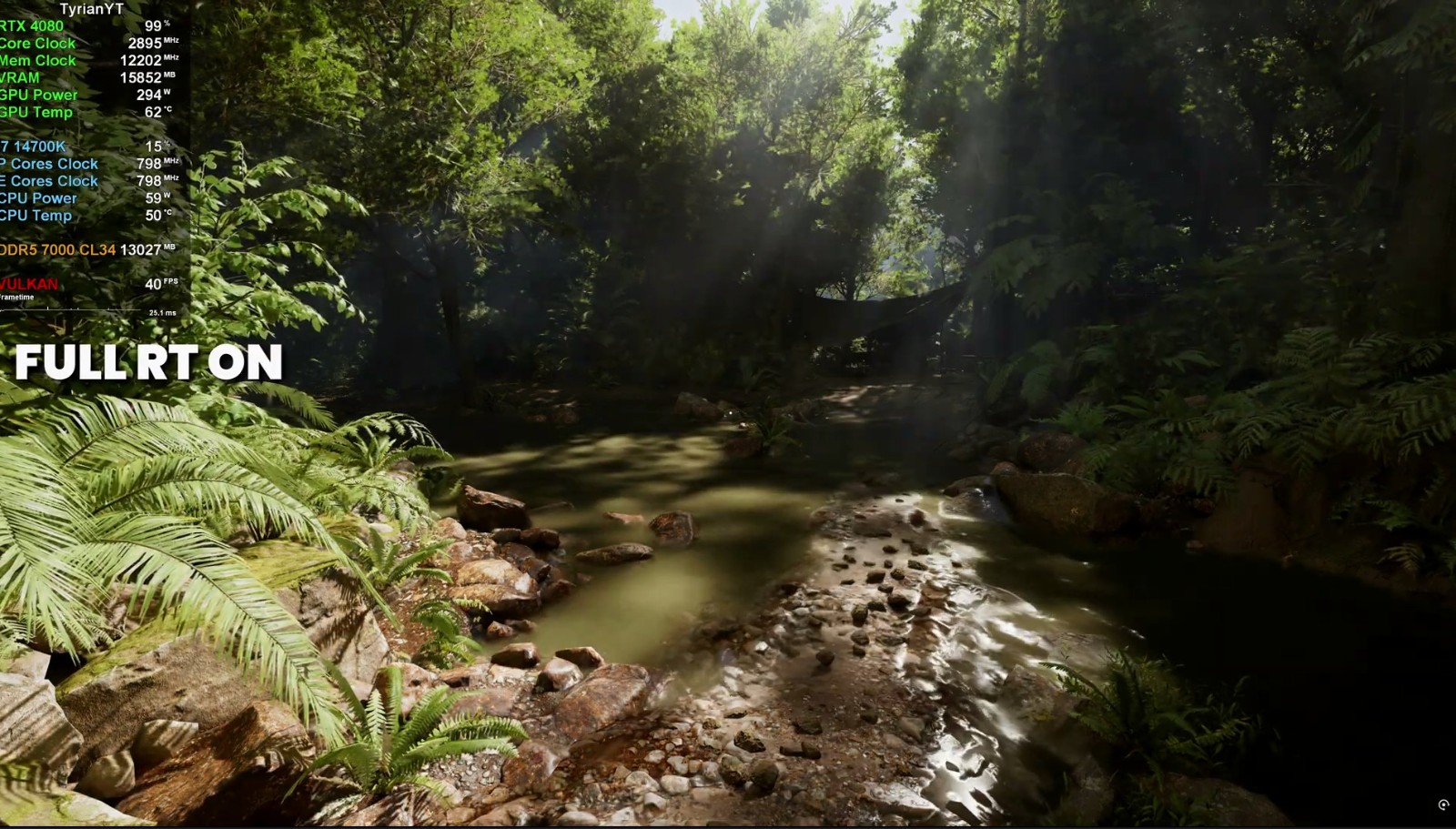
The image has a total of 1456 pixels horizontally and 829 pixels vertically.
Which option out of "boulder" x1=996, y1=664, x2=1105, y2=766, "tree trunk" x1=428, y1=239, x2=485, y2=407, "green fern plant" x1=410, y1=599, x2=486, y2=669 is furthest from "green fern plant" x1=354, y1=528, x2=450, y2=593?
"tree trunk" x1=428, y1=239, x2=485, y2=407

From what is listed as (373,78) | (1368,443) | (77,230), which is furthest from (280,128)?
(1368,443)

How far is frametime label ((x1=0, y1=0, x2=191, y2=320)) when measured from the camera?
397cm

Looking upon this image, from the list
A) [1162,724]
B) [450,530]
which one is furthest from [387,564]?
[1162,724]

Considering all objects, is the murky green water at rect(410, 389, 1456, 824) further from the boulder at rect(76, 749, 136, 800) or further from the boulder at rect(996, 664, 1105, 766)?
the boulder at rect(76, 749, 136, 800)

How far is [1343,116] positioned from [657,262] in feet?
54.4

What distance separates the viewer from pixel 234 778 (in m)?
2.80

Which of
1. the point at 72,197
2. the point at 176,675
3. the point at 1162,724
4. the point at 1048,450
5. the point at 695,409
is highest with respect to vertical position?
Answer: the point at 72,197

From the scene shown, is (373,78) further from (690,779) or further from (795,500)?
(690,779)

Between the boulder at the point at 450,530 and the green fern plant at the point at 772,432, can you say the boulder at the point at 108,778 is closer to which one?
the boulder at the point at 450,530

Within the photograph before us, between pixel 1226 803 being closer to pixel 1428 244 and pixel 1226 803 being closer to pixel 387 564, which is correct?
pixel 387 564

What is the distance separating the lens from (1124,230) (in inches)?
536

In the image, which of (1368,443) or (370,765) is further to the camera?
(1368,443)

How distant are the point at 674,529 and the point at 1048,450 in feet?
18.4

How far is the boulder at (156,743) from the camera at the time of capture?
115 inches
